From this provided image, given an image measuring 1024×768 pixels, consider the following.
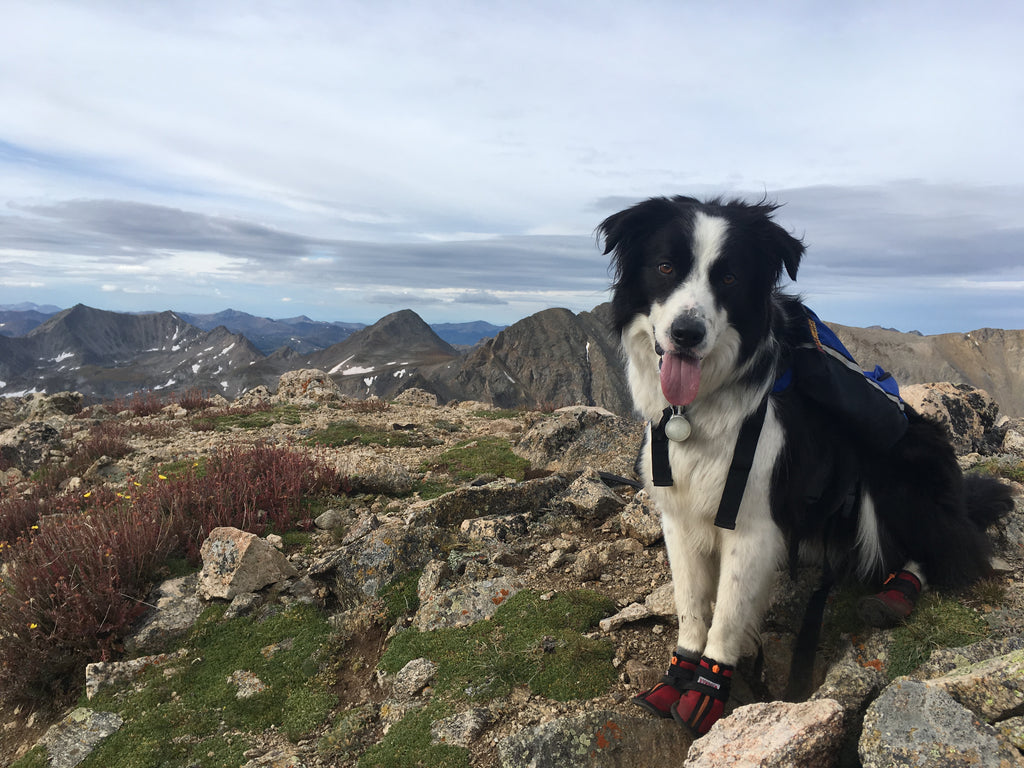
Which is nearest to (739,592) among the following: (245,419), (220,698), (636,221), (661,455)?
(661,455)

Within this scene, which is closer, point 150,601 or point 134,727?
point 134,727

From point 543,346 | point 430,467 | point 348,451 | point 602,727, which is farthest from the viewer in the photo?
point 543,346

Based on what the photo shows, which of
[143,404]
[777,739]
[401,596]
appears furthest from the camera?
[143,404]

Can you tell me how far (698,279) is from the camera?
3541 mm

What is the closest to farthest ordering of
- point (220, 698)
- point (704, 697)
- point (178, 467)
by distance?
point (704, 697) → point (220, 698) → point (178, 467)

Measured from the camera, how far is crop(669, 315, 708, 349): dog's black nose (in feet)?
10.9

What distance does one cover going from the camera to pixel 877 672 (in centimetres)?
333

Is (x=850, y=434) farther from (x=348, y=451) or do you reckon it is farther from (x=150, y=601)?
(x=348, y=451)

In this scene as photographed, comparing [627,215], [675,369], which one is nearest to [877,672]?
[675,369]

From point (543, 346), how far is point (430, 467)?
15856cm

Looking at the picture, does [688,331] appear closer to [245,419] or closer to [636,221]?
[636,221]

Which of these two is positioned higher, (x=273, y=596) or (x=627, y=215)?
(x=627, y=215)

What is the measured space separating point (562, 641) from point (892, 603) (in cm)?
224

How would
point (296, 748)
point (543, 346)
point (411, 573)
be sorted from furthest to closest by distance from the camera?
point (543, 346), point (411, 573), point (296, 748)
